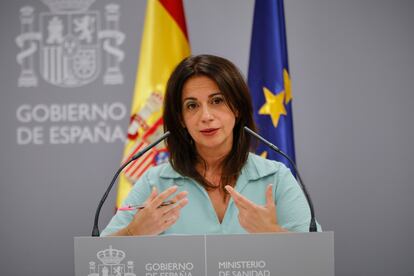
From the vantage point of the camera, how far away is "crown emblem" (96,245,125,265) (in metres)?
1.13

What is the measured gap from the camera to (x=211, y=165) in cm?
193

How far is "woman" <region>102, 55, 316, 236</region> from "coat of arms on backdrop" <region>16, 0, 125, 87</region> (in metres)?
1.48

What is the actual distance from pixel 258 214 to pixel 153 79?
65.1 inches

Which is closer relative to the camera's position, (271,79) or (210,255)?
(210,255)

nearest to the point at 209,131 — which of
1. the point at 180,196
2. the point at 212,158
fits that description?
the point at 212,158

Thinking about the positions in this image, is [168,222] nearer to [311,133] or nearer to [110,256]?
[110,256]

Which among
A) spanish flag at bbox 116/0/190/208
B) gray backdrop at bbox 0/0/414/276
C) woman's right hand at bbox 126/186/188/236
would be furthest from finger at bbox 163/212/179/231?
gray backdrop at bbox 0/0/414/276

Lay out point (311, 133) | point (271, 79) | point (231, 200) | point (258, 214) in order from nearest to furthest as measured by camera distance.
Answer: point (258, 214), point (231, 200), point (271, 79), point (311, 133)

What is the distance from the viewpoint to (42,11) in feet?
10.9

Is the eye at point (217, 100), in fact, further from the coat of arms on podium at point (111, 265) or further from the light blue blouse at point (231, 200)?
the coat of arms on podium at point (111, 265)

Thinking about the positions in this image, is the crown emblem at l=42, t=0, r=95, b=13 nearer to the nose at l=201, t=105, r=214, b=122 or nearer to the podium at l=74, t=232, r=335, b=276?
the nose at l=201, t=105, r=214, b=122

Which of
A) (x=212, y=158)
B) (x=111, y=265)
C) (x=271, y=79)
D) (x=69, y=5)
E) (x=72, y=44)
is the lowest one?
(x=111, y=265)

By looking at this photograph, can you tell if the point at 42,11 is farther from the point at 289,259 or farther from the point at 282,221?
the point at 289,259

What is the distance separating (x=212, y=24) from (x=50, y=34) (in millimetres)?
1086
